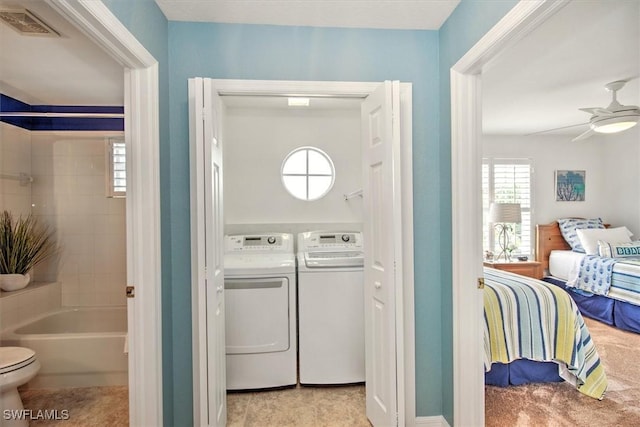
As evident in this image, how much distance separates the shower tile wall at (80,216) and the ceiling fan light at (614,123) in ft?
14.2

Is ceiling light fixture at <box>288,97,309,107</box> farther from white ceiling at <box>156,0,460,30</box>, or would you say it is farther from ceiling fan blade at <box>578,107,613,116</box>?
ceiling fan blade at <box>578,107,613,116</box>

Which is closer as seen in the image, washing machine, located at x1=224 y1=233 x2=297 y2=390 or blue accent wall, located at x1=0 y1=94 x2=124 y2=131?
washing machine, located at x1=224 y1=233 x2=297 y2=390

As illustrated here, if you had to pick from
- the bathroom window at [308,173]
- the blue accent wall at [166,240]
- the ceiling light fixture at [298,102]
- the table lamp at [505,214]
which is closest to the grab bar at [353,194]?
the bathroom window at [308,173]

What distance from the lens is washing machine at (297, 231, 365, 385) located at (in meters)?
2.47

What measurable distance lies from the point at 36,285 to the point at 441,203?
11.1 feet

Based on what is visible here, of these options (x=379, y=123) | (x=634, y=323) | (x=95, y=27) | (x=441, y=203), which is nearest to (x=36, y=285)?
(x=95, y=27)

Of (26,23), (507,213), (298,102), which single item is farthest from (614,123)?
(26,23)

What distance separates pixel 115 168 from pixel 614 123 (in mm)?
4362

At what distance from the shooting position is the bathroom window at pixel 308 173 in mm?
3480

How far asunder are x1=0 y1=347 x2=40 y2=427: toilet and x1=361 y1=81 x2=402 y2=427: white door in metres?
1.99

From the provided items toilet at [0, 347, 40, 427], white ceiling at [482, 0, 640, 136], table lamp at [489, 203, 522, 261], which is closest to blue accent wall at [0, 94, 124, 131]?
toilet at [0, 347, 40, 427]

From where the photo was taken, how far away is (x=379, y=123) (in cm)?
185

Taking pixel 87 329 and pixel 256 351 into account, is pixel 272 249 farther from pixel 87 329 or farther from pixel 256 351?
pixel 87 329

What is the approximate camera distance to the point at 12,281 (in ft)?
8.80
